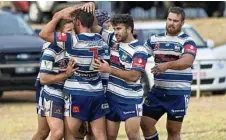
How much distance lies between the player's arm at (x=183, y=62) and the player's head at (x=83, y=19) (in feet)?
3.47

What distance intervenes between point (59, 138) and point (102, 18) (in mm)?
1602

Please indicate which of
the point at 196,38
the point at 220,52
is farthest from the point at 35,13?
the point at 196,38

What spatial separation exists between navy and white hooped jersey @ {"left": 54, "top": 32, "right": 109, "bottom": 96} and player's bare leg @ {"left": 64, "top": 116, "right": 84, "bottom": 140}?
327mm

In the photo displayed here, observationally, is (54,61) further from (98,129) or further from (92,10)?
(98,129)

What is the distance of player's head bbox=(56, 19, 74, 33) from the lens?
1041cm

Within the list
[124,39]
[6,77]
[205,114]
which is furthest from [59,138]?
[6,77]

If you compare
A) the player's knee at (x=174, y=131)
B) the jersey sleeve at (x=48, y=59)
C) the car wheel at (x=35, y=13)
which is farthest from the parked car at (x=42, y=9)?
the jersey sleeve at (x=48, y=59)

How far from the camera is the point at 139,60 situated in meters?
10.3

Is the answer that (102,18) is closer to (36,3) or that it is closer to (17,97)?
(17,97)

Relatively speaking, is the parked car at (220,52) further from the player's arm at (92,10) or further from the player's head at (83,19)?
the player's head at (83,19)

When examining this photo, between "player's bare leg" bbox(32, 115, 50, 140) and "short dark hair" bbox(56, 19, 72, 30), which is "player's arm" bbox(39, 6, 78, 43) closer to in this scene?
"short dark hair" bbox(56, 19, 72, 30)

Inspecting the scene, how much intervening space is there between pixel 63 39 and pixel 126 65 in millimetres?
822

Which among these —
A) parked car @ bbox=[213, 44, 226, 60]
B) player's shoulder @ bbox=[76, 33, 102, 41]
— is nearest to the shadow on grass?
parked car @ bbox=[213, 44, 226, 60]

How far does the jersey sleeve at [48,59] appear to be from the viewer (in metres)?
10.3
